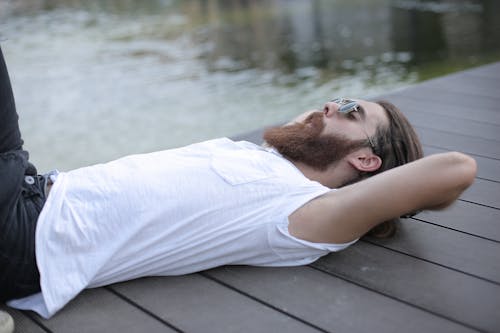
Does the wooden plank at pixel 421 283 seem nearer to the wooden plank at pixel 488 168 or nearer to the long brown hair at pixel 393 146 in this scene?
the long brown hair at pixel 393 146

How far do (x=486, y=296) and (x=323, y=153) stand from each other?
0.65m

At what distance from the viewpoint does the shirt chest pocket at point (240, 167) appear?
1.85 m

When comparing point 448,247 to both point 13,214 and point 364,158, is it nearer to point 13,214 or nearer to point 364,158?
point 364,158

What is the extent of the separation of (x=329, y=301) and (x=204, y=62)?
678 centimetres

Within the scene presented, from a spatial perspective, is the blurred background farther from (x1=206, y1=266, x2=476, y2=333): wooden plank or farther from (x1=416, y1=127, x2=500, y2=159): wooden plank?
(x1=206, y1=266, x2=476, y2=333): wooden plank

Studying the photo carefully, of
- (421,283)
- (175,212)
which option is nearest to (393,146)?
(421,283)

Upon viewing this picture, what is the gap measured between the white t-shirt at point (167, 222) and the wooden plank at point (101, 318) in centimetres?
5

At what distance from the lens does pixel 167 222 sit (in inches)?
71.3

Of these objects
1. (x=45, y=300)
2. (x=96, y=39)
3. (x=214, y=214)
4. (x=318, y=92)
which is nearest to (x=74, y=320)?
(x=45, y=300)

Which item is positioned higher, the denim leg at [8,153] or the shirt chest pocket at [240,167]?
the denim leg at [8,153]

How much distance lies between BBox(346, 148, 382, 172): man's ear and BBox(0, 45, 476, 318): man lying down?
0.20 meters

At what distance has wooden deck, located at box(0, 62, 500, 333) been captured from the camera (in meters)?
1.63

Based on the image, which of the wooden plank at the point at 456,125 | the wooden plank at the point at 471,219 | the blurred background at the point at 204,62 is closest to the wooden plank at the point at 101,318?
the wooden plank at the point at 471,219

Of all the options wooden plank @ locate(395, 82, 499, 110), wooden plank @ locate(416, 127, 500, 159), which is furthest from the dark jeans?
wooden plank @ locate(395, 82, 499, 110)
